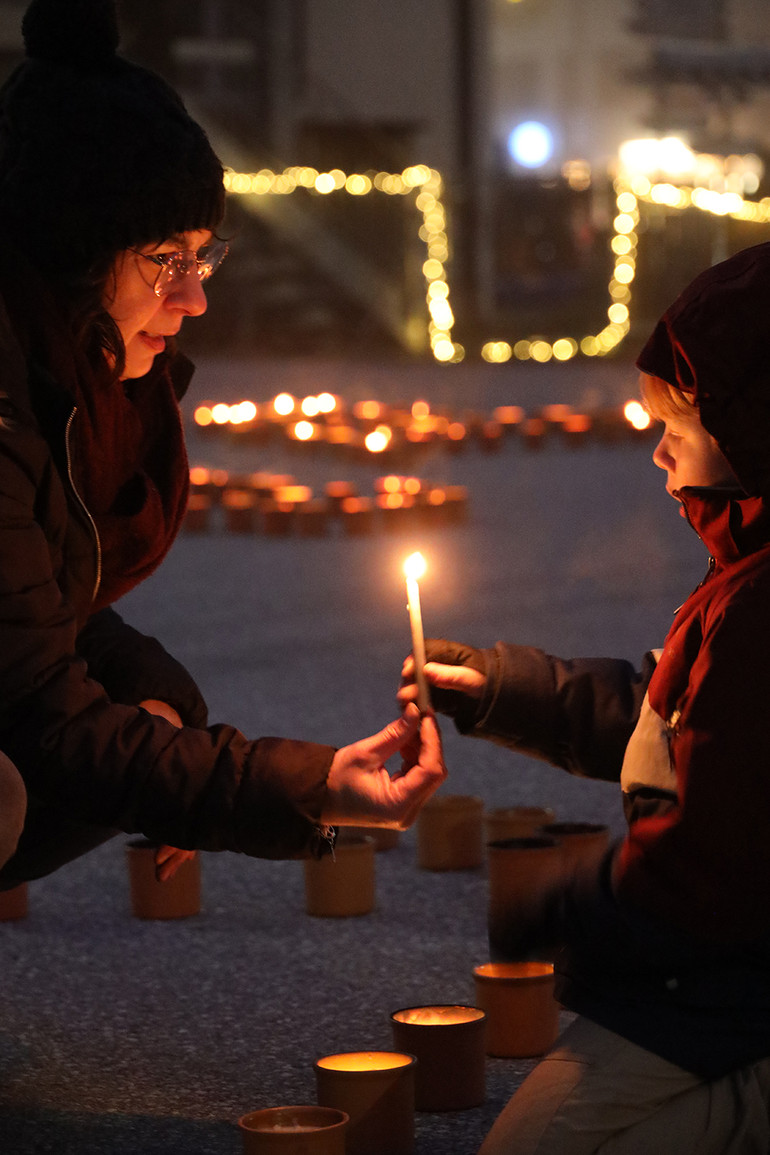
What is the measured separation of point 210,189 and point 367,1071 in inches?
44.7

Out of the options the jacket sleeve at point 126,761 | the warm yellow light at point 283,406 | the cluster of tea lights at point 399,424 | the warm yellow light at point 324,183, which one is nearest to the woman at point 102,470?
the jacket sleeve at point 126,761

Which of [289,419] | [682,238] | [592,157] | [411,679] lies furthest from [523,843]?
[592,157]

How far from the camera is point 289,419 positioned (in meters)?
10.8

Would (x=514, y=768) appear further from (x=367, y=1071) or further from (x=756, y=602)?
(x=756, y=602)

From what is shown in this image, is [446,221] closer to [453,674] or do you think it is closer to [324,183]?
[324,183]

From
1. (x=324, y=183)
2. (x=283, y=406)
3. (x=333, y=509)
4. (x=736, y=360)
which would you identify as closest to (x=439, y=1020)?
(x=736, y=360)

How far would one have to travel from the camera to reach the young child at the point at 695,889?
1777 mm

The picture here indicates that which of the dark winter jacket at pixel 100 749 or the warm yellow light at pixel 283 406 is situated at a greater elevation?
the warm yellow light at pixel 283 406

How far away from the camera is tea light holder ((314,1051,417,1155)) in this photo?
6.79 feet

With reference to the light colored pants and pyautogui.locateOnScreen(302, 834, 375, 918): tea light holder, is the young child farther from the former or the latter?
pyautogui.locateOnScreen(302, 834, 375, 918): tea light holder

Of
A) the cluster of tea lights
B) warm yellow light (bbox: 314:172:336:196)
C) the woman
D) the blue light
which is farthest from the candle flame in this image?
the blue light

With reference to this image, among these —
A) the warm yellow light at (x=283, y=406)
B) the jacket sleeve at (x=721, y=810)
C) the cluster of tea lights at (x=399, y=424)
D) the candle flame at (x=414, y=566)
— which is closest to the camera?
the jacket sleeve at (x=721, y=810)

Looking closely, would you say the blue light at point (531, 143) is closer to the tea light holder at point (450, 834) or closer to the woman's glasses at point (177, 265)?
the tea light holder at point (450, 834)

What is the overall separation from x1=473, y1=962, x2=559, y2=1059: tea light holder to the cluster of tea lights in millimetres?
7431
